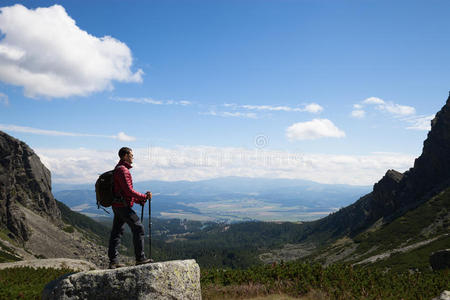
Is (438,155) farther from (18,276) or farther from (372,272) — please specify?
(18,276)

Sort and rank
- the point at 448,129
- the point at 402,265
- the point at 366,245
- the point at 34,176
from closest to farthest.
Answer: the point at 402,265 < the point at 366,245 < the point at 448,129 < the point at 34,176

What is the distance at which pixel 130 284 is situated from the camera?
940cm

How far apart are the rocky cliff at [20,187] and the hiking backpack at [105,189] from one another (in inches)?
5554

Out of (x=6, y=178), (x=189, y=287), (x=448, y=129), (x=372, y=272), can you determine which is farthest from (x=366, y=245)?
(x=6, y=178)

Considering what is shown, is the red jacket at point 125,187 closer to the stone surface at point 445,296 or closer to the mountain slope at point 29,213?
the stone surface at point 445,296

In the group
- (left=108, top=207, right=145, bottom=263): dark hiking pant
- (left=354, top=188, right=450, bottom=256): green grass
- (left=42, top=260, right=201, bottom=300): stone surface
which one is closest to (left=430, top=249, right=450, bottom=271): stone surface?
(left=42, top=260, right=201, bottom=300): stone surface

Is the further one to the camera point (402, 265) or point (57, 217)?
point (57, 217)

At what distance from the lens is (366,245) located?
118250mm

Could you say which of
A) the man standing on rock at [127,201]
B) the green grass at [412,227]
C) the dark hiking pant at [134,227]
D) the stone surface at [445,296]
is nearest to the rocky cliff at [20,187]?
the green grass at [412,227]

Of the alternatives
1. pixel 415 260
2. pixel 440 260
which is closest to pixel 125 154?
pixel 440 260

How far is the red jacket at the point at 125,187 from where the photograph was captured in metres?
10.6

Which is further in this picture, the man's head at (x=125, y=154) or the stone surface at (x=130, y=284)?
the man's head at (x=125, y=154)

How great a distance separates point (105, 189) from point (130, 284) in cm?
333

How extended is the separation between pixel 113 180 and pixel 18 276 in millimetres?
13698
